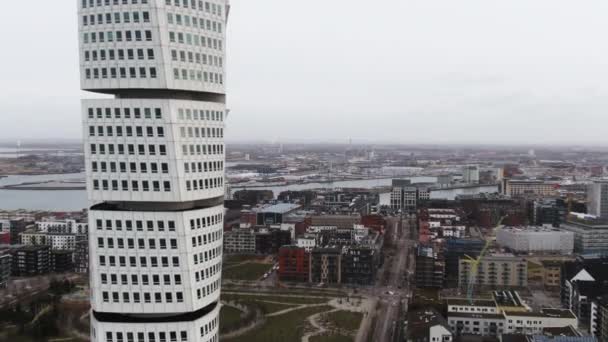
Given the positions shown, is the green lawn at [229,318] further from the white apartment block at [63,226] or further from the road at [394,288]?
the white apartment block at [63,226]

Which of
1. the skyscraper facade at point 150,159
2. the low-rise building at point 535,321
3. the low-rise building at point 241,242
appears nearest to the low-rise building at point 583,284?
the low-rise building at point 535,321

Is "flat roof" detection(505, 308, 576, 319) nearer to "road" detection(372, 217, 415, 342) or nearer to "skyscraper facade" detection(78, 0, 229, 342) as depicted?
"road" detection(372, 217, 415, 342)

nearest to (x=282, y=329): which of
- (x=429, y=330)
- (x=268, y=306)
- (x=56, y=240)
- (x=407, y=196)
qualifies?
(x=268, y=306)

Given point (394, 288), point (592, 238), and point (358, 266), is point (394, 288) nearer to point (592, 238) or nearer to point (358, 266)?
point (358, 266)

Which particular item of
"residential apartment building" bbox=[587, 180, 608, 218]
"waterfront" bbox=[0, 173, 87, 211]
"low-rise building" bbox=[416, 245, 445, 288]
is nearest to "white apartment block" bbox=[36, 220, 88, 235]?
"waterfront" bbox=[0, 173, 87, 211]

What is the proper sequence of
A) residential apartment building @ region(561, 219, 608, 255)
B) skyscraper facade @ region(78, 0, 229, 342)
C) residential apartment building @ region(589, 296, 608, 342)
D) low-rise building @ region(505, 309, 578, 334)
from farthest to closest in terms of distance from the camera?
residential apartment building @ region(561, 219, 608, 255)
low-rise building @ region(505, 309, 578, 334)
residential apartment building @ region(589, 296, 608, 342)
skyscraper facade @ region(78, 0, 229, 342)

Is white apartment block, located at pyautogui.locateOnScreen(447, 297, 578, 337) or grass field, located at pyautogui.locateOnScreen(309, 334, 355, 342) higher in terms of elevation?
white apartment block, located at pyautogui.locateOnScreen(447, 297, 578, 337)
